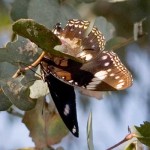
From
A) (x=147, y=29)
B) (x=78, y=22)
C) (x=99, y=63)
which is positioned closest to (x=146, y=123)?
(x=99, y=63)

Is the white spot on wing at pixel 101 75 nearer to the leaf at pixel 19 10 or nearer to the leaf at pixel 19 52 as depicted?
the leaf at pixel 19 52

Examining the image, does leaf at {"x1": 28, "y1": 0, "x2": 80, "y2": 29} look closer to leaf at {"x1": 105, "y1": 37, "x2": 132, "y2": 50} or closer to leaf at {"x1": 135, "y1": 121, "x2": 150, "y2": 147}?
leaf at {"x1": 105, "y1": 37, "x2": 132, "y2": 50}

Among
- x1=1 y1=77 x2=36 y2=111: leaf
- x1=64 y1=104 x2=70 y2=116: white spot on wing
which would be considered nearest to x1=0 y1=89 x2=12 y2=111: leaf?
x1=1 y1=77 x2=36 y2=111: leaf

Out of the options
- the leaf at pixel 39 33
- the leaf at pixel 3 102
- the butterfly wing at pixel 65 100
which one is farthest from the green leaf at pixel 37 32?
the leaf at pixel 3 102

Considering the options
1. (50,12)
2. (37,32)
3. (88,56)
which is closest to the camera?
(37,32)

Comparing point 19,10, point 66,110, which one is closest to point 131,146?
point 66,110

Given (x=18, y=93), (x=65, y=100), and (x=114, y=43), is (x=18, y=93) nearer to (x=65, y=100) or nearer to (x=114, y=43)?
(x=65, y=100)

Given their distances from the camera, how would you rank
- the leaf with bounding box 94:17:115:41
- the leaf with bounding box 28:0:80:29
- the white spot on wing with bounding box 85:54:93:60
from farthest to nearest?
the leaf with bounding box 94:17:115:41 → the leaf with bounding box 28:0:80:29 → the white spot on wing with bounding box 85:54:93:60
